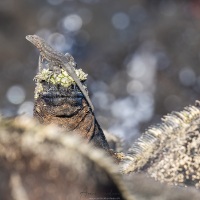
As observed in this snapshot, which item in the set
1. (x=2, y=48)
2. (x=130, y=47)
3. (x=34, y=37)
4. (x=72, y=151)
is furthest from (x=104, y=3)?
(x=72, y=151)

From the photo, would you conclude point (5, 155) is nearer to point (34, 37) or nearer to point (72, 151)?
point (72, 151)

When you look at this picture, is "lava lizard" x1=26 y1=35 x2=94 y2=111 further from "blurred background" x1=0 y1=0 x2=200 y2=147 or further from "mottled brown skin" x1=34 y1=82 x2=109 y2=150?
"blurred background" x1=0 y1=0 x2=200 y2=147

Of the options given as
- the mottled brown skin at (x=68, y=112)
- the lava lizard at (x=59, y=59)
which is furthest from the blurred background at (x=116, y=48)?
the mottled brown skin at (x=68, y=112)

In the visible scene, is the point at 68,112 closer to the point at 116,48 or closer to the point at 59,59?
the point at 59,59

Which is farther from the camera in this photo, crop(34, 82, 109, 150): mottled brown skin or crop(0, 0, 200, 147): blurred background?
crop(0, 0, 200, 147): blurred background

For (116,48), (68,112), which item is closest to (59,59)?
(68,112)

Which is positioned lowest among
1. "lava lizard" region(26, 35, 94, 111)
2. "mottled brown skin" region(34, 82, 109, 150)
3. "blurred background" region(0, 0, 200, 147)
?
"mottled brown skin" region(34, 82, 109, 150)

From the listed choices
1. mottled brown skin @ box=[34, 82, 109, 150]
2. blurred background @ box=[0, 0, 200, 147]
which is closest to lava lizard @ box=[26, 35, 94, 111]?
mottled brown skin @ box=[34, 82, 109, 150]
